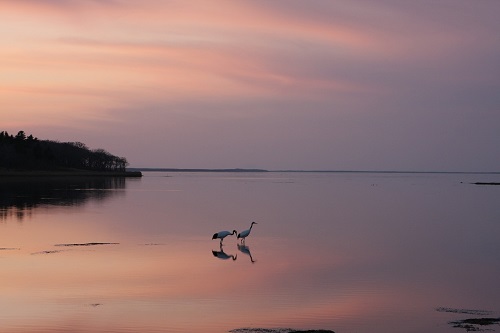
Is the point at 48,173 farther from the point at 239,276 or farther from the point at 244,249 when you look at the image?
the point at 239,276

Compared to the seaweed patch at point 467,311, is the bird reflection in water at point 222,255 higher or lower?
higher

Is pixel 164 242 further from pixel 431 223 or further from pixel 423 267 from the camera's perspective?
pixel 431 223

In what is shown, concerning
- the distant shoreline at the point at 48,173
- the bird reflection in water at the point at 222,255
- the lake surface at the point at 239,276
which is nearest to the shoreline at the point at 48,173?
the distant shoreline at the point at 48,173

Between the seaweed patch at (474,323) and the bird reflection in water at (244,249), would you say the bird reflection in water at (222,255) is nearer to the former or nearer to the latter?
the bird reflection in water at (244,249)

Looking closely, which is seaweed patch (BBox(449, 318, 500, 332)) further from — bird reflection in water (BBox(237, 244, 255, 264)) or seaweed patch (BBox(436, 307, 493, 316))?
bird reflection in water (BBox(237, 244, 255, 264))

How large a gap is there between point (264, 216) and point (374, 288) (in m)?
28.6

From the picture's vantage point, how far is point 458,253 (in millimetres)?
29719

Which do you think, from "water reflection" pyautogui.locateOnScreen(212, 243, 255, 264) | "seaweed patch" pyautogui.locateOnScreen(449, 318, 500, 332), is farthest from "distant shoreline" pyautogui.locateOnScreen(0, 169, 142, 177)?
"seaweed patch" pyautogui.locateOnScreen(449, 318, 500, 332)

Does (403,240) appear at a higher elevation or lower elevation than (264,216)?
lower

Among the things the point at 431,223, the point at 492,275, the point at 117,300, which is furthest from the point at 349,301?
the point at 431,223

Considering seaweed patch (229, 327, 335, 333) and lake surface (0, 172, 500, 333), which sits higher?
lake surface (0, 172, 500, 333)

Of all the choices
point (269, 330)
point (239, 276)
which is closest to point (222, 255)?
point (239, 276)

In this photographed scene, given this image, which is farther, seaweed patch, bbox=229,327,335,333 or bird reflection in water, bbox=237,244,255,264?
bird reflection in water, bbox=237,244,255,264

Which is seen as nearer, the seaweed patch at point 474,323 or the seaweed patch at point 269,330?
the seaweed patch at point 269,330
